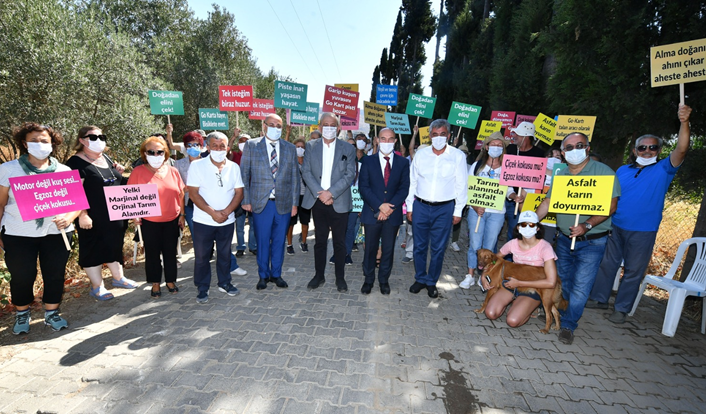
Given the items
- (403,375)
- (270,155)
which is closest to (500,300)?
(403,375)

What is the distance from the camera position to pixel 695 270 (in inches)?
184

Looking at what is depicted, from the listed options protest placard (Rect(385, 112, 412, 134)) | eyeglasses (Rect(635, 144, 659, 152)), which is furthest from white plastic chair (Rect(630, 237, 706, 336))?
protest placard (Rect(385, 112, 412, 134))

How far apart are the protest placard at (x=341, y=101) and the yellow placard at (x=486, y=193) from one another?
165 inches

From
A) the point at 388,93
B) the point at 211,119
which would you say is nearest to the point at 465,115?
the point at 388,93

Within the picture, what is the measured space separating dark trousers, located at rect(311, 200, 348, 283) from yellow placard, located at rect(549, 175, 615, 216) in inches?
109

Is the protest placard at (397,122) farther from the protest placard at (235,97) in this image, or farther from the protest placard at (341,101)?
the protest placard at (235,97)

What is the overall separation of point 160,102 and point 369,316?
6499 mm

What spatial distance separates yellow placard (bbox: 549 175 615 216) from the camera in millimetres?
3701

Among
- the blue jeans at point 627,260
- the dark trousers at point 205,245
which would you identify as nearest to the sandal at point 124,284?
the dark trousers at point 205,245

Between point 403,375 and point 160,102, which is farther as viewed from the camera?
point 160,102

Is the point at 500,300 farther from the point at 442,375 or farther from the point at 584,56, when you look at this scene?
the point at 584,56

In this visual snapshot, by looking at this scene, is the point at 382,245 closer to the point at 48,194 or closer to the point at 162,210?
the point at 162,210

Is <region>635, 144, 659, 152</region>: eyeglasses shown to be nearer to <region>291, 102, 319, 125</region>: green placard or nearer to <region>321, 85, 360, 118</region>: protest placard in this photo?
<region>321, 85, 360, 118</region>: protest placard

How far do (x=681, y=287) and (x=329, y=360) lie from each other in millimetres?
4732
